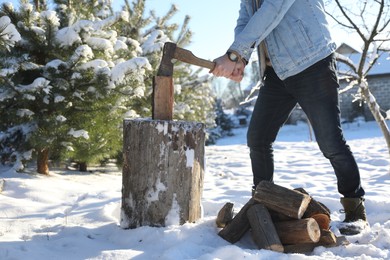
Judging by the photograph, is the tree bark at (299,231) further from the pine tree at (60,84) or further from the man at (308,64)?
the pine tree at (60,84)

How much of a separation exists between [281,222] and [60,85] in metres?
2.65

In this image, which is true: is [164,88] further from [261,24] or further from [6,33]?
[6,33]

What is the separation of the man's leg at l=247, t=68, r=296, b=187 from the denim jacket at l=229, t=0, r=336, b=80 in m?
0.24

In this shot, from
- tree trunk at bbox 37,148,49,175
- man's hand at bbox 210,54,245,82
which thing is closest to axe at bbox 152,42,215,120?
man's hand at bbox 210,54,245,82

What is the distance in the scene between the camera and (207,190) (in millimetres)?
4094

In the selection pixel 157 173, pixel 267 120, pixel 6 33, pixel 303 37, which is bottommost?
pixel 157 173

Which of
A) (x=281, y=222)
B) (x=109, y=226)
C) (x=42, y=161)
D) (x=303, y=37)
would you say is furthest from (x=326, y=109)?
(x=42, y=161)

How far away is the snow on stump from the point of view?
7.37 feet

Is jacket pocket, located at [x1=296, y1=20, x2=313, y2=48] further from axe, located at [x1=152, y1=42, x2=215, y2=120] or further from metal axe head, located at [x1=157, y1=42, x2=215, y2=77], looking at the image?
axe, located at [x1=152, y1=42, x2=215, y2=120]

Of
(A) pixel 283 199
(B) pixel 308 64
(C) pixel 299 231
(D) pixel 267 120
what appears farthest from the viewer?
(D) pixel 267 120

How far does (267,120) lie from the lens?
2.56 m

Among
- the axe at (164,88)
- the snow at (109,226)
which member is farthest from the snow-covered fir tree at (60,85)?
the axe at (164,88)

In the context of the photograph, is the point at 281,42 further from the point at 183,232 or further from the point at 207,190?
the point at 207,190

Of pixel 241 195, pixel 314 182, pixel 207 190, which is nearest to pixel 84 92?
pixel 207 190
